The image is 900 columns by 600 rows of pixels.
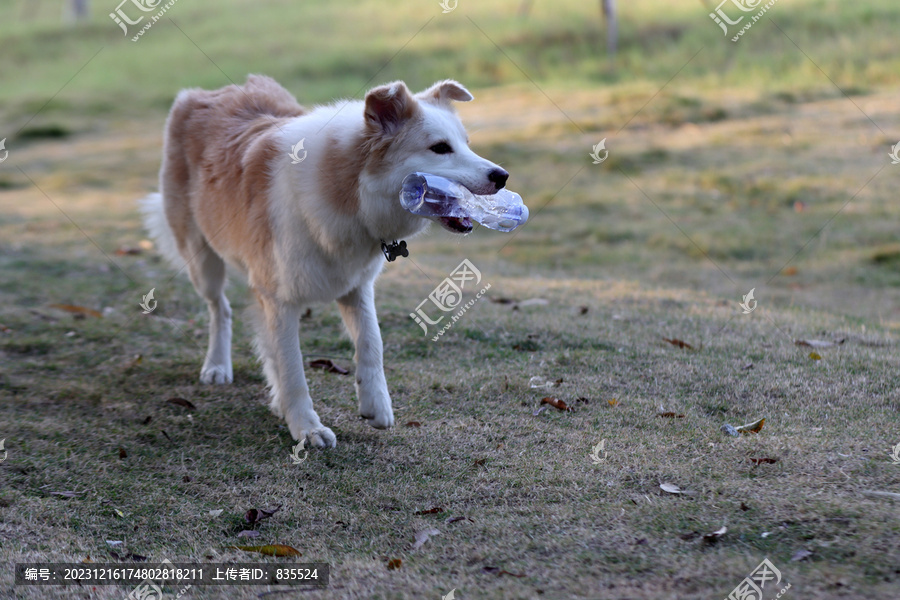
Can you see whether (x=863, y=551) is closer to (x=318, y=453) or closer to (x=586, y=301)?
(x=318, y=453)

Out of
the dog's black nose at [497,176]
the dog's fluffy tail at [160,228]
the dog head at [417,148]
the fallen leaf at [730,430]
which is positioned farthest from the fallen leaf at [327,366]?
the fallen leaf at [730,430]

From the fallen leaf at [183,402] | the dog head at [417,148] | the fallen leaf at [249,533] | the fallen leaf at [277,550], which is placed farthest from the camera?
the fallen leaf at [183,402]

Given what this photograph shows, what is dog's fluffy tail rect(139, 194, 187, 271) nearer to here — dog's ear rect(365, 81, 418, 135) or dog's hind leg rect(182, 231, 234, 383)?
dog's hind leg rect(182, 231, 234, 383)

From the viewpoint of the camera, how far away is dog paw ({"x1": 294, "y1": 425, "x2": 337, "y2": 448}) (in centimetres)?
405

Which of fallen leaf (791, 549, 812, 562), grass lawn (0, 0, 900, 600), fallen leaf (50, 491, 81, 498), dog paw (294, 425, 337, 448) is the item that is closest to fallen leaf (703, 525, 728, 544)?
grass lawn (0, 0, 900, 600)

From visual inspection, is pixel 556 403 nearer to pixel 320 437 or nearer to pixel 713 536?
pixel 320 437

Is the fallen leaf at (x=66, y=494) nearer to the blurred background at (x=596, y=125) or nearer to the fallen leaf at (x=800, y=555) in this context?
the blurred background at (x=596, y=125)

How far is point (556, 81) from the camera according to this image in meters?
17.8

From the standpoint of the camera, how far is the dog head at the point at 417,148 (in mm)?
3725

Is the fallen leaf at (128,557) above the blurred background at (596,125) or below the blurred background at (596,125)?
above

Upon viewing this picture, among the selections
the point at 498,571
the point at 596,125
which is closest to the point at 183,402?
the point at 498,571

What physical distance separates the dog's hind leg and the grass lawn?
0.48 ft

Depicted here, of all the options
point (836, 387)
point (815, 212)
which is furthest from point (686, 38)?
point (836, 387)

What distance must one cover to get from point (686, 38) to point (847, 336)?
48.4 feet
